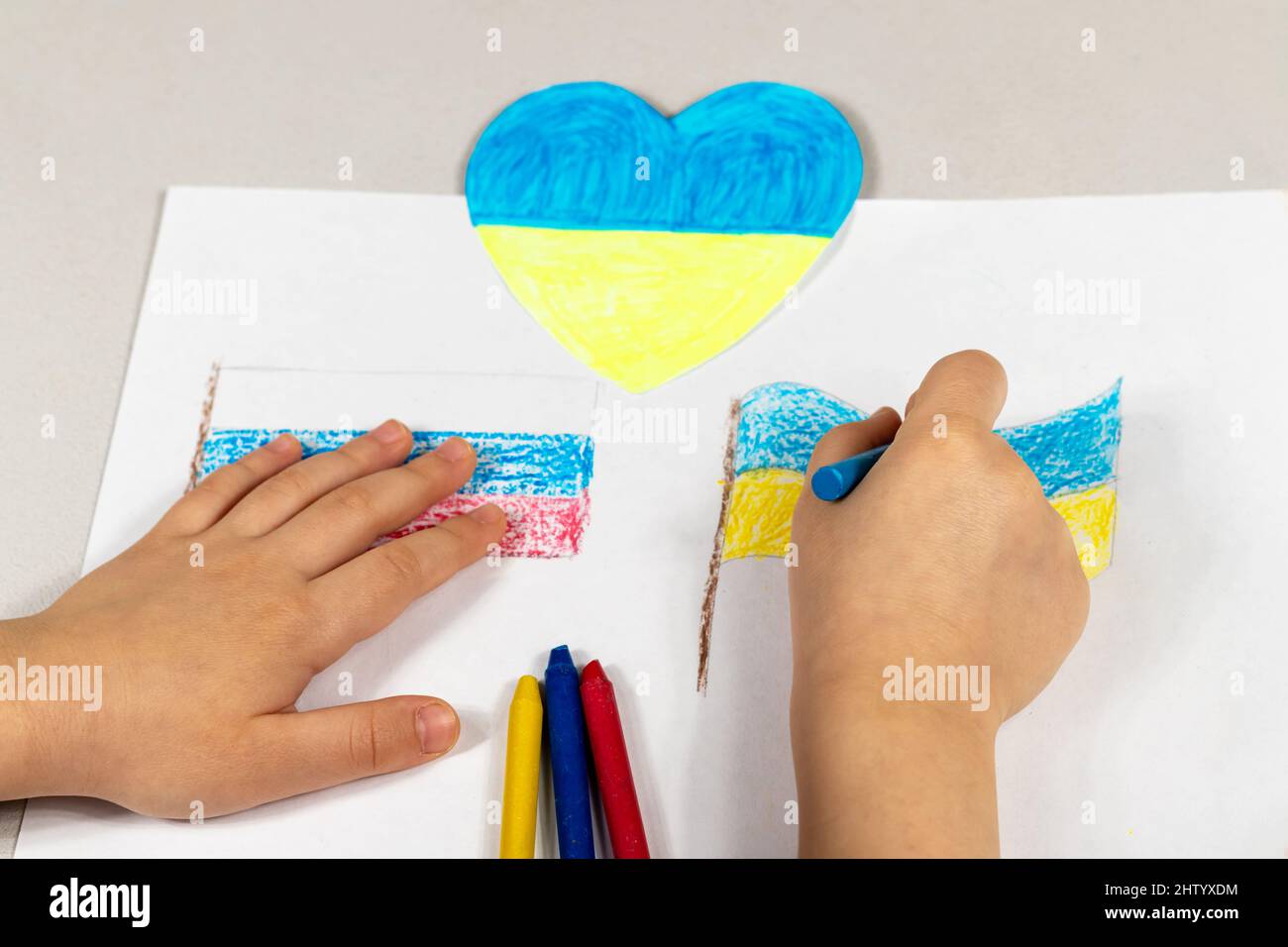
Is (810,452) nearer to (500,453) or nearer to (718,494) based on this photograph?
(718,494)

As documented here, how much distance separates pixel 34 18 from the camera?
3.64 ft

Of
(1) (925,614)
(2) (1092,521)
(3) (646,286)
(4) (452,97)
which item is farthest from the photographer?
(4) (452,97)

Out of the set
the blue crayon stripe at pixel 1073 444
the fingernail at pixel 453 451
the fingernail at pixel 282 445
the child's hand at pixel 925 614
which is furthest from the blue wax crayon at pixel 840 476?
the fingernail at pixel 282 445

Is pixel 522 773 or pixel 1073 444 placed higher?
pixel 1073 444

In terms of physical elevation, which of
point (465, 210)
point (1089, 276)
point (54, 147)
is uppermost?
point (54, 147)

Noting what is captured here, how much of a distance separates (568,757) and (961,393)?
0.34 m

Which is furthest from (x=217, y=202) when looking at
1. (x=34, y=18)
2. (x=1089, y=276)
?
(x=1089, y=276)

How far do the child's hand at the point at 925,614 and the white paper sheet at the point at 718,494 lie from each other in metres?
0.03

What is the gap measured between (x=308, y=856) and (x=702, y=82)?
74cm

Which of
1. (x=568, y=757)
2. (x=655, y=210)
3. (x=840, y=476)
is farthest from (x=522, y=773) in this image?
(x=655, y=210)

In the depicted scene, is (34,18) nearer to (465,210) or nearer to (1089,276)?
(465,210)

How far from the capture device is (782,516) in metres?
0.77

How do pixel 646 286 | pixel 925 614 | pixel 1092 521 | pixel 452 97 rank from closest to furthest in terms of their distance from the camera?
pixel 925 614, pixel 1092 521, pixel 646 286, pixel 452 97
